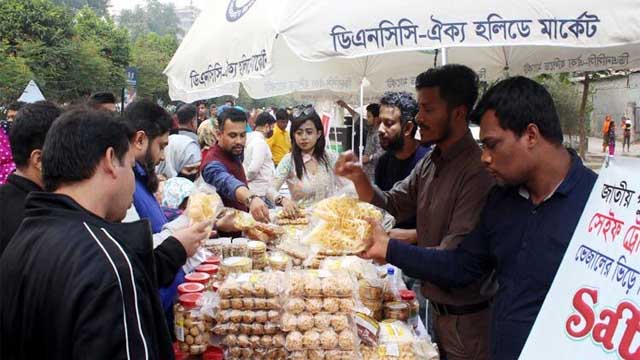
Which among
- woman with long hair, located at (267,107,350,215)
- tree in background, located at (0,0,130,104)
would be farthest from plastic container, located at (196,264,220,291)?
tree in background, located at (0,0,130,104)

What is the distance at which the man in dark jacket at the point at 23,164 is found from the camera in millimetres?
2512

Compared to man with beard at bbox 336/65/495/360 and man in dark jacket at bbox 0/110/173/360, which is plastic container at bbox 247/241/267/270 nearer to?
man with beard at bbox 336/65/495/360

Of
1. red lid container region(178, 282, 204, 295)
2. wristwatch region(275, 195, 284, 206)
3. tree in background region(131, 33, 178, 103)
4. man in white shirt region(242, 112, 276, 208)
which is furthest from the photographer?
tree in background region(131, 33, 178, 103)

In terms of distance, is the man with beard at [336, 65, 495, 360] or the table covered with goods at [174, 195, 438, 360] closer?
the table covered with goods at [174, 195, 438, 360]

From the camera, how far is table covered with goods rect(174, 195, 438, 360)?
2.16m

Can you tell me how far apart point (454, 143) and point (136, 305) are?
1.67 metres

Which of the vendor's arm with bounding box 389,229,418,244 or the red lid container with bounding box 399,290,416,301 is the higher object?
Answer: the vendor's arm with bounding box 389,229,418,244

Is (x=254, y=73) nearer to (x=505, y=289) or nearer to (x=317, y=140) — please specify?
(x=505, y=289)

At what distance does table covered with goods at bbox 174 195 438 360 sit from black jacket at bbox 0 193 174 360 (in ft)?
2.47

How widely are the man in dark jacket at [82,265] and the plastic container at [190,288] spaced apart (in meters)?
0.79

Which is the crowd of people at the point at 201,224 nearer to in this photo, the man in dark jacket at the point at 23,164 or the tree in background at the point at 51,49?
the man in dark jacket at the point at 23,164

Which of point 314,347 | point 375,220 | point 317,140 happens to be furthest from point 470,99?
point 317,140

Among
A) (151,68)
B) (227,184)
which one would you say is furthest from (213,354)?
(151,68)

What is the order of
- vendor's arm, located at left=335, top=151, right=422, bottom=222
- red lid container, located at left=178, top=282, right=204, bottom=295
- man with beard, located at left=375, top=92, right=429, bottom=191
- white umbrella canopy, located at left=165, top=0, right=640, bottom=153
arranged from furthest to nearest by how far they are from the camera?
1. man with beard, located at left=375, top=92, right=429, bottom=191
2. vendor's arm, located at left=335, top=151, right=422, bottom=222
3. red lid container, located at left=178, top=282, right=204, bottom=295
4. white umbrella canopy, located at left=165, top=0, right=640, bottom=153
